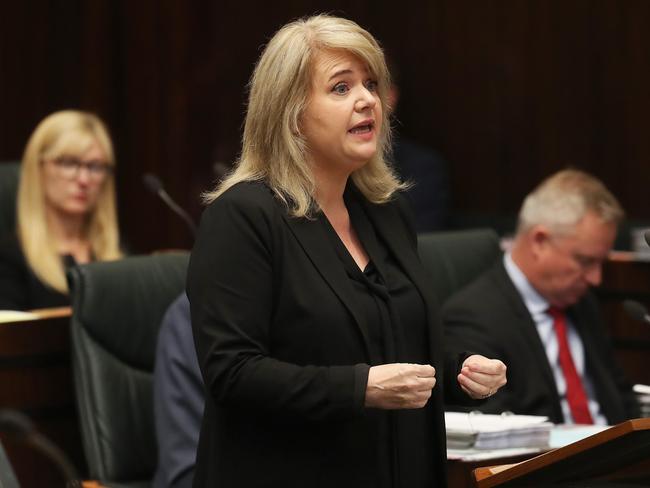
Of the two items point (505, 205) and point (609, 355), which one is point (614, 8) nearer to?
point (505, 205)

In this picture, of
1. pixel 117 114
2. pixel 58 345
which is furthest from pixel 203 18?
pixel 58 345

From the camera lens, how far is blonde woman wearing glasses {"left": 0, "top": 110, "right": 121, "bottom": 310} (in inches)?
186

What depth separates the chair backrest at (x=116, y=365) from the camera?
3.45 meters

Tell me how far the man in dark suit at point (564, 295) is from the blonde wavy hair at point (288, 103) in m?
1.39

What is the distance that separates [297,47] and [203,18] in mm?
4510

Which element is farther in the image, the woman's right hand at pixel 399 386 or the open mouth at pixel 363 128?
the open mouth at pixel 363 128

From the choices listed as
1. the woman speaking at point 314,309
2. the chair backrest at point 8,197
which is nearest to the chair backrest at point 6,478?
the woman speaking at point 314,309

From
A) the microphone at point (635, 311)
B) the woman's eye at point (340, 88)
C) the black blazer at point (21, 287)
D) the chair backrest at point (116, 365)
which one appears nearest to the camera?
the woman's eye at point (340, 88)

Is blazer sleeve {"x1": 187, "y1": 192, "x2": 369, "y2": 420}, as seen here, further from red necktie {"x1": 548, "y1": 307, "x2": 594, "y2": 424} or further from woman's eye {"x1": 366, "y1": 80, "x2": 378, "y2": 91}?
red necktie {"x1": 548, "y1": 307, "x2": 594, "y2": 424}

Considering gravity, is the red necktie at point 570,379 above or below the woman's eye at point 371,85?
below

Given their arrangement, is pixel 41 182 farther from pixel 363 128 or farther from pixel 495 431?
pixel 363 128

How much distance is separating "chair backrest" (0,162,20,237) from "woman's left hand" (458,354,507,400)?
10.3 ft

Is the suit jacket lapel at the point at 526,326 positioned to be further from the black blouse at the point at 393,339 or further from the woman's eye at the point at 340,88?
the woman's eye at the point at 340,88

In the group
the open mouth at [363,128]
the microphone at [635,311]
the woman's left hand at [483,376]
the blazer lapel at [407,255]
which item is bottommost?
the microphone at [635,311]
